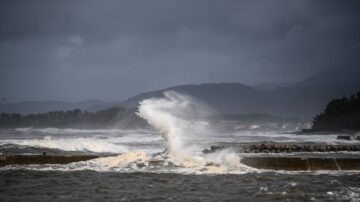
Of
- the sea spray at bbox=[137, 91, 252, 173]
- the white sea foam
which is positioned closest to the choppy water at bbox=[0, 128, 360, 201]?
the sea spray at bbox=[137, 91, 252, 173]

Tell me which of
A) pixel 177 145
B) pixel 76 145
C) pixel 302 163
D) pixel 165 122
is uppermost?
pixel 165 122

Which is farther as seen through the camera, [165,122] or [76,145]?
[76,145]

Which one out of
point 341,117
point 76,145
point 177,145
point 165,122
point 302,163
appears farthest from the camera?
point 341,117

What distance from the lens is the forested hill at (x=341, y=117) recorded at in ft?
352

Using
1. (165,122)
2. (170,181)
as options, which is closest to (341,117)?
(165,122)

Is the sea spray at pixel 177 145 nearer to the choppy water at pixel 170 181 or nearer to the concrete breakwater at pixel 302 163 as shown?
the choppy water at pixel 170 181

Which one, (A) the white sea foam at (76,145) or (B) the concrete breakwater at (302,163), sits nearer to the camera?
(B) the concrete breakwater at (302,163)

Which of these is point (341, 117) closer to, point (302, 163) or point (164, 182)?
point (302, 163)

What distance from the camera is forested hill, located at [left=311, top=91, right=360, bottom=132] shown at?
107 metres

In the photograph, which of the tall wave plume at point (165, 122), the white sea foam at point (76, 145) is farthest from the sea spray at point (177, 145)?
the white sea foam at point (76, 145)

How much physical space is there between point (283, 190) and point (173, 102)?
27.3 meters

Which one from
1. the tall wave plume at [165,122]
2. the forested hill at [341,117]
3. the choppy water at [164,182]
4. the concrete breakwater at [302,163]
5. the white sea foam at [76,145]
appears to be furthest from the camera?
the forested hill at [341,117]

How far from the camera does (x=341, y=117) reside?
382 feet

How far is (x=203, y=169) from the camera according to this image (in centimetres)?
2723
